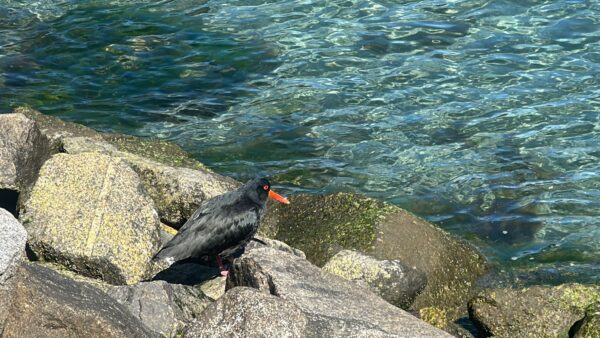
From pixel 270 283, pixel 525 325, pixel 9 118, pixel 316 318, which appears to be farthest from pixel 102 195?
pixel 525 325

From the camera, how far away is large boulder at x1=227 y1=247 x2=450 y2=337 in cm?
671

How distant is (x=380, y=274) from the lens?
8625mm

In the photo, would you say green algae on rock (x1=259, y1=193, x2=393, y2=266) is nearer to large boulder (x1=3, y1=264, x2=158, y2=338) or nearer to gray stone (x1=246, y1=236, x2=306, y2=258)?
gray stone (x1=246, y1=236, x2=306, y2=258)

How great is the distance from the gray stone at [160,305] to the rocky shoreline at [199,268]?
12mm

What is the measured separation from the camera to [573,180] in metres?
12.1

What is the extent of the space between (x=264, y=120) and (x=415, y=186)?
2926 millimetres

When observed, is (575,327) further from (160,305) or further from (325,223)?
(160,305)

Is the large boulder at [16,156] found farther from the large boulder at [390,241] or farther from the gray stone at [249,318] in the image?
the gray stone at [249,318]

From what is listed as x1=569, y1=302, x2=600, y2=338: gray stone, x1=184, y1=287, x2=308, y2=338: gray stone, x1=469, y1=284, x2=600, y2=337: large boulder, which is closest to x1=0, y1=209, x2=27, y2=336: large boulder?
x1=184, y1=287, x2=308, y2=338: gray stone

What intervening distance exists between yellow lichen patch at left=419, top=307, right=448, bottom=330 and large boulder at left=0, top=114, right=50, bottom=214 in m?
3.90

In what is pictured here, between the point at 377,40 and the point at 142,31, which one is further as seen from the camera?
the point at 142,31

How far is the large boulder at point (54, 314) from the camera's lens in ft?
20.1

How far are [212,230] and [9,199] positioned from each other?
2.41m

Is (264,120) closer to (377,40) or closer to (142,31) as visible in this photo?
(377,40)
